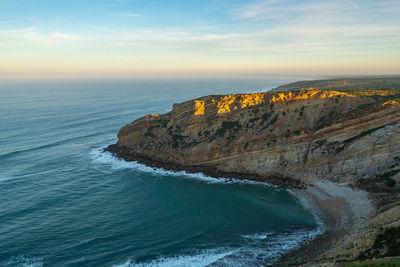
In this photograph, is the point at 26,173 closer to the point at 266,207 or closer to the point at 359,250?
the point at 266,207

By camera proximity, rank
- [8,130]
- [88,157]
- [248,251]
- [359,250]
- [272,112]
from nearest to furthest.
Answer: [359,250] → [248,251] → [272,112] → [88,157] → [8,130]

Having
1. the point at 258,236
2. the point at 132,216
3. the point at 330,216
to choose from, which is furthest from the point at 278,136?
the point at 132,216

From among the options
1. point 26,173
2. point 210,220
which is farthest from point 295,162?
point 26,173

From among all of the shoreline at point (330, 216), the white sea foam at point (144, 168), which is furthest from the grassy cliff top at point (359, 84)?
the white sea foam at point (144, 168)

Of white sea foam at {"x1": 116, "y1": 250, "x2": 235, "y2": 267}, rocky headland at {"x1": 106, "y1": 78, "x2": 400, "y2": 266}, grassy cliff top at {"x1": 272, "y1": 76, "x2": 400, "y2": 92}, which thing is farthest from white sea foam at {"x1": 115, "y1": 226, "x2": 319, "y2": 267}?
grassy cliff top at {"x1": 272, "y1": 76, "x2": 400, "y2": 92}

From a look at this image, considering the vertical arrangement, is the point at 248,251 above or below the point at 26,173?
below

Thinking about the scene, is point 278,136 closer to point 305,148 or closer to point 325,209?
point 305,148

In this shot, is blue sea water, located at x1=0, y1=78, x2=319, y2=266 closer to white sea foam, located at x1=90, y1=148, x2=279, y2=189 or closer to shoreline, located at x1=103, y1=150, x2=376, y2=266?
white sea foam, located at x1=90, y1=148, x2=279, y2=189
